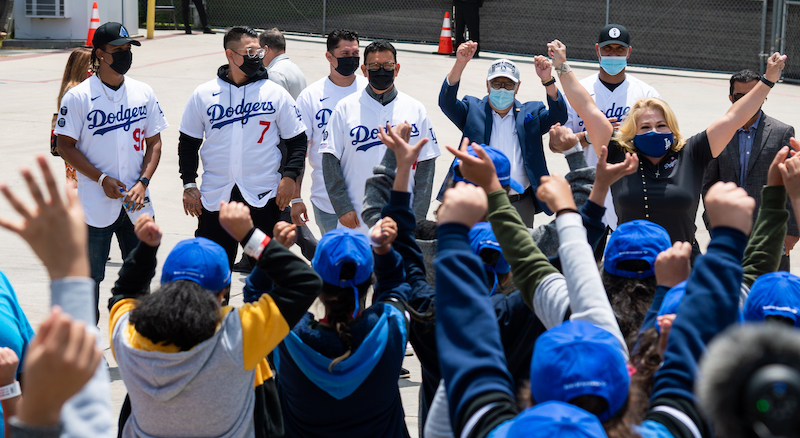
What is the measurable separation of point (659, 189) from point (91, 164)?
3.70 meters

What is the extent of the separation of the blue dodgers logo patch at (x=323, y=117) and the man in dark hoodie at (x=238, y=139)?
0.32 metres

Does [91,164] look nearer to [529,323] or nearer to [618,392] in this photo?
[529,323]

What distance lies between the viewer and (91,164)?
217 inches

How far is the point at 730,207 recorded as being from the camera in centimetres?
209

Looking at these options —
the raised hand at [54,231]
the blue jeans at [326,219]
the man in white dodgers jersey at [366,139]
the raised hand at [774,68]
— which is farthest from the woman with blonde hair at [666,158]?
the raised hand at [54,231]

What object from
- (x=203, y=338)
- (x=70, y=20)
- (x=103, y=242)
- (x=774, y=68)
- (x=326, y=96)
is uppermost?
(x=70, y=20)

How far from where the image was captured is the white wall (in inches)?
668

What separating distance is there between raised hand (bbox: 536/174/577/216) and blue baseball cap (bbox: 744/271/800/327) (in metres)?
0.71

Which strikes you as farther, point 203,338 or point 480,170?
point 203,338

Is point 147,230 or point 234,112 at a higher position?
point 234,112

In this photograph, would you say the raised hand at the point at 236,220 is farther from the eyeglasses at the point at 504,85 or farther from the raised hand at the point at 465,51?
the eyeglasses at the point at 504,85

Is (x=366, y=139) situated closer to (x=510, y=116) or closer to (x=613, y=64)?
(x=510, y=116)

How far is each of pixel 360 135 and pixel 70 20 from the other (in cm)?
1383

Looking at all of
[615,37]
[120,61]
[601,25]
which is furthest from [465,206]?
[601,25]
